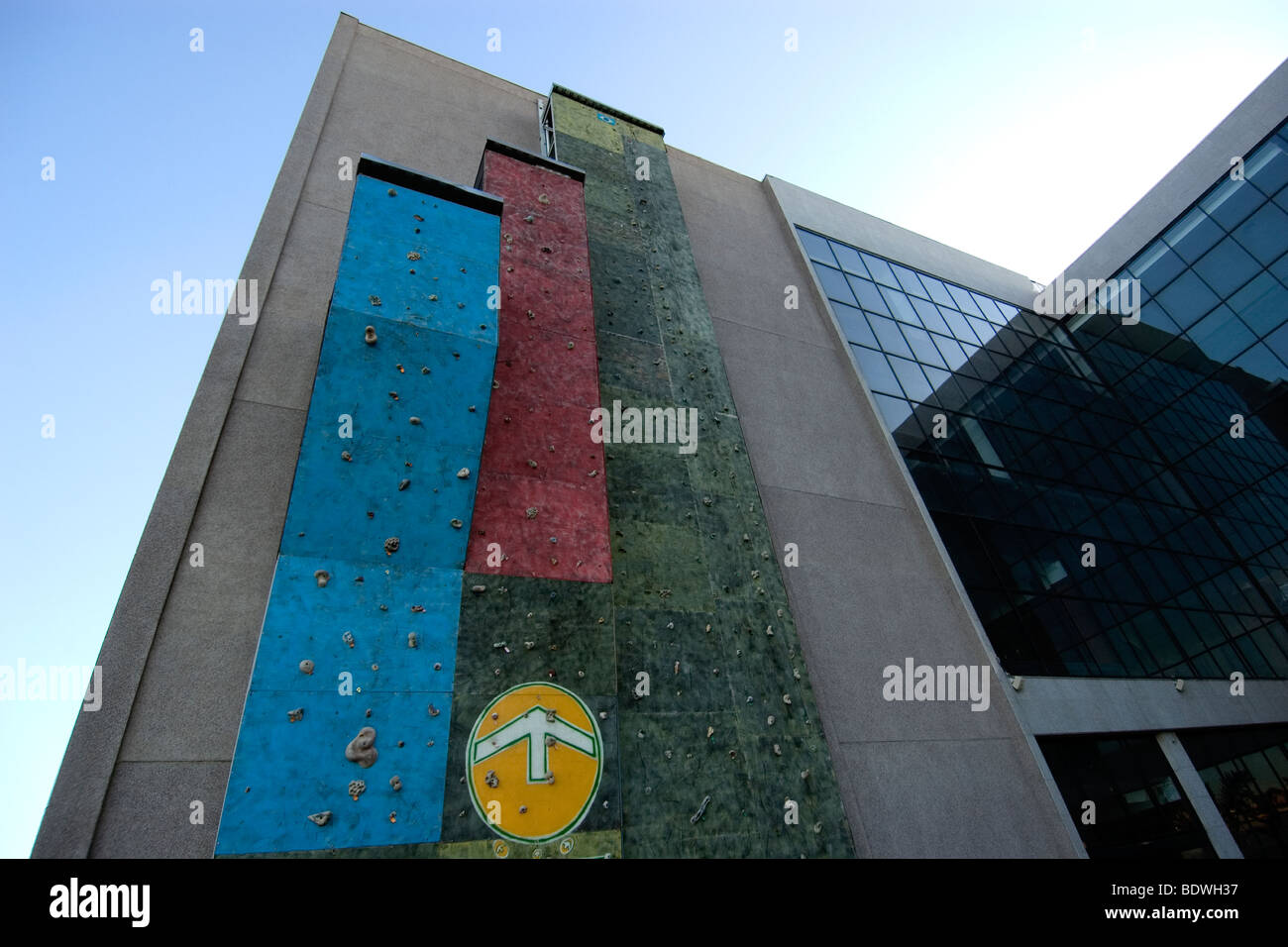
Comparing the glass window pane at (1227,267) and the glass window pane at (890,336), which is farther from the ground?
the glass window pane at (1227,267)

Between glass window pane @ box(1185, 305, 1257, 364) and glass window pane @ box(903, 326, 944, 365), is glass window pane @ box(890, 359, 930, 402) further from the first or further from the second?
glass window pane @ box(1185, 305, 1257, 364)

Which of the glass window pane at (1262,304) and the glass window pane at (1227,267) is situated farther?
the glass window pane at (1227,267)

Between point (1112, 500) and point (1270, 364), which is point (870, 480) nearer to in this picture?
point (1112, 500)

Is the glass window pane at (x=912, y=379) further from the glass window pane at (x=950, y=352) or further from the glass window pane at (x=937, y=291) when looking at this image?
the glass window pane at (x=937, y=291)

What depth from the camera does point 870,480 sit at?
10.9 metres

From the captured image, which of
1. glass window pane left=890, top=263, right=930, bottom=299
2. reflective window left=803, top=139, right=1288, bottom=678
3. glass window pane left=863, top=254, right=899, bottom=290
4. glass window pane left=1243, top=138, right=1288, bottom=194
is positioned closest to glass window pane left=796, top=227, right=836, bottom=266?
reflective window left=803, top=139, right=1288, bottom=678

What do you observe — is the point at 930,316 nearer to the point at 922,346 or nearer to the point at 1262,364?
the point at 922,346

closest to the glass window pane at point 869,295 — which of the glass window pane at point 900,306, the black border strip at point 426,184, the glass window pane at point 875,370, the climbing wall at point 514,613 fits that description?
the glass window pane at point 900,306

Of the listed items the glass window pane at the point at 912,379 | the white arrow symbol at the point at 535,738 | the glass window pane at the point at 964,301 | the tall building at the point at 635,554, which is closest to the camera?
the tall building at the point at 635,554

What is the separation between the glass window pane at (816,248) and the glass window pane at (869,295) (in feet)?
2.59

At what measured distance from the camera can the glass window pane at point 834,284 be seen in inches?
546

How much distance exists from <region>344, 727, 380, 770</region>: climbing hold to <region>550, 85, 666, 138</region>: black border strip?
12.0 metres

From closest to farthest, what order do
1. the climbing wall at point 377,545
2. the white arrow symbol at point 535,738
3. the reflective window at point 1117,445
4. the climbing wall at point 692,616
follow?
the climbing wall at point 377,545 → the white arrow symbol at point 535,738 → the climbing wall at point 692,616 → the reflective window at point 1117,445
